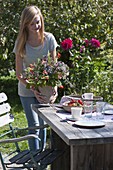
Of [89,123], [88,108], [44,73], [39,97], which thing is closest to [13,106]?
[39,97]

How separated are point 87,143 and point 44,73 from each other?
0.98m

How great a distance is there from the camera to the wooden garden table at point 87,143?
2.62 m

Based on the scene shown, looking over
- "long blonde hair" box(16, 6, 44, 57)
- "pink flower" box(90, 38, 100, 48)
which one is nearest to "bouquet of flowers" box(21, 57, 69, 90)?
"long blonde hair" box(16, 6, 44, 57)

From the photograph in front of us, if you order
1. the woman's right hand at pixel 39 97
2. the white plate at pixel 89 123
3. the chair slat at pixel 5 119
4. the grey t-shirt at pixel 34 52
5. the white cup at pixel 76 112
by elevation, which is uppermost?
the grey t-shirt at pixel 34 52

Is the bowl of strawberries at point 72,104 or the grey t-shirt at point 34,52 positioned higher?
the grey t-shirt at point 34,52

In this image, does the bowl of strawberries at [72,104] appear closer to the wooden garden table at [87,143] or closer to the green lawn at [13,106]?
the wooden garden table at [87,143]

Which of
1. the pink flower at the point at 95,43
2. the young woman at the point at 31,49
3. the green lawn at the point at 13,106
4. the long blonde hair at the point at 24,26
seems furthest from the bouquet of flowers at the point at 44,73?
the pink flower at the point at 95,43

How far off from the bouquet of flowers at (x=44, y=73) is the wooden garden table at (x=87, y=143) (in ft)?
1.12

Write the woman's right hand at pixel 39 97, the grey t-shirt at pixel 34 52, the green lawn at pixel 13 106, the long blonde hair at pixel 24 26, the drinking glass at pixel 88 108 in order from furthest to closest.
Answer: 1. the green lawn at pixel 13 106
2. the grey t-shirt at pixel 34 52
3. the long blonde hair at pixel 24 26
4. the woman's right hand at pixel 39 97
5. the drinking glass at pixel 88 108

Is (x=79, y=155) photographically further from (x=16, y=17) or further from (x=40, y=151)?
(x=16, y=17)

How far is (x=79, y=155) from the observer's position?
285 centimetres

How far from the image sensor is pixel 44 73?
3424 millimetres

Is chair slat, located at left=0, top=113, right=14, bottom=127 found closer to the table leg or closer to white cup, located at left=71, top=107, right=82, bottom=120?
the table leg

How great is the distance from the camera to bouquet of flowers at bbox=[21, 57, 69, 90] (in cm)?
342
